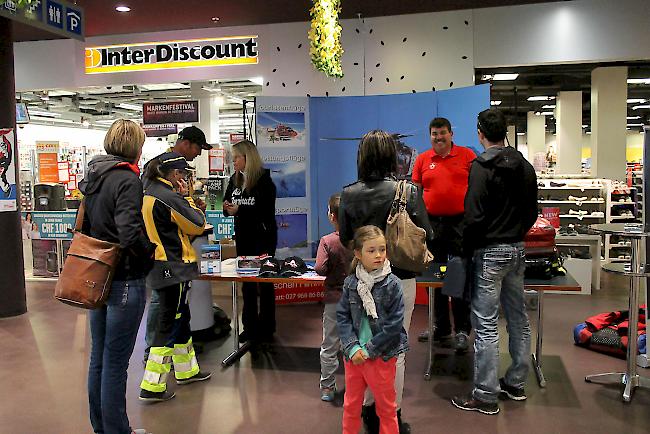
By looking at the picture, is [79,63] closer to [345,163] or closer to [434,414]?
[345,163]

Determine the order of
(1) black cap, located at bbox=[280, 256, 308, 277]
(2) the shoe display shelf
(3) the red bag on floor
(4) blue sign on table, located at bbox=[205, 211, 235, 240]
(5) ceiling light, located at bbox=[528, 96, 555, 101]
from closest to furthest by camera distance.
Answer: (3) the red bag on floor
(1) black cap, located at bbox=[280, 256, 308, 277]
(4) blue sign on table, located at bbox=[205, 211, 235, 240]
(2) the shoe display shelf
(5) ceiling light, located at bbox=[528, 96, 555, 101]

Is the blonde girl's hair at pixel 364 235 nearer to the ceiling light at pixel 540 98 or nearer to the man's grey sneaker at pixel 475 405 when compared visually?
the man's grey sneaker at pixel 475 405

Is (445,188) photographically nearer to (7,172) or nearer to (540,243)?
(540,243)

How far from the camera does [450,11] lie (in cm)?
696

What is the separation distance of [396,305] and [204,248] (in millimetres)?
2095

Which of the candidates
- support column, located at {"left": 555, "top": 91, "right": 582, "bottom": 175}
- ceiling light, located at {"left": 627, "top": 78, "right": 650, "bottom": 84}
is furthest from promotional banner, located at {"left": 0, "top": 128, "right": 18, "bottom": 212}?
ceiling light, located at {"left": 627, "top": 78, "right": 650, "bottom": 84}

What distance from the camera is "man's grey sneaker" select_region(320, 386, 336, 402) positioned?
381cm

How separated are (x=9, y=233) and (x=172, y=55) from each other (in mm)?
3030

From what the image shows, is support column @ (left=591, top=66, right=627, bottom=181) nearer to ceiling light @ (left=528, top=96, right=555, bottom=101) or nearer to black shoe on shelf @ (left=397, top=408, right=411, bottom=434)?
ceiling light @ (left=528, top=96, right=555, bottom=101)

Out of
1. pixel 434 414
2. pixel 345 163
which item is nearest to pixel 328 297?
pixel 434 414

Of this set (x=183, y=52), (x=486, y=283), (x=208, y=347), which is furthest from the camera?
(x=183, y=52)

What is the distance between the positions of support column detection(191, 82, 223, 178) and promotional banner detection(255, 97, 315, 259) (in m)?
2.32

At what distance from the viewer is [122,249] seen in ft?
9.16

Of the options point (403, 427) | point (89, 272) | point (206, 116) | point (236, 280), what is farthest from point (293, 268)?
point (206, 116)
